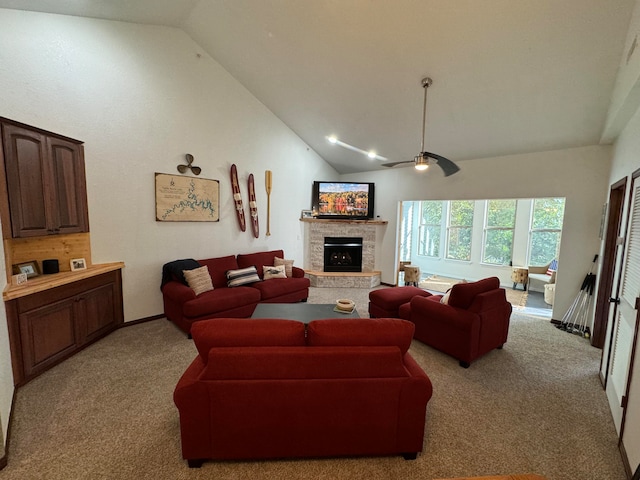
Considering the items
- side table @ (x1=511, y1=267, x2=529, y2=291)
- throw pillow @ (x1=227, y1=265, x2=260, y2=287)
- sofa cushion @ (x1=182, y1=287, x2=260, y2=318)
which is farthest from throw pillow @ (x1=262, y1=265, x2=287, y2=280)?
side table @ (x1=511, y1=267, x2=529, y2=291)

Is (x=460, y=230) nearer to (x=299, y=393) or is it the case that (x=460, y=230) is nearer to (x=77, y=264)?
(x=299, y=393)

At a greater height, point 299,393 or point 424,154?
point 424,154

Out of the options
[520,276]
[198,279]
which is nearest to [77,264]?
[198,279]

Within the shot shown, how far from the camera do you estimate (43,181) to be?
282 centimetres

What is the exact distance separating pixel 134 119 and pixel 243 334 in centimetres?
356

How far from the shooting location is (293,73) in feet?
13.4

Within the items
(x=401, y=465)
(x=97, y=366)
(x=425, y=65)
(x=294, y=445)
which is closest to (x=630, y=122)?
(x=425, y=65)

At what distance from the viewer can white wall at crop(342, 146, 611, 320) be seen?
387 cm

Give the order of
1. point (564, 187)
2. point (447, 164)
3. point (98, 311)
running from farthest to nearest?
1. point (564, 187)
2. point (98, 311)
3. point (447, 164)

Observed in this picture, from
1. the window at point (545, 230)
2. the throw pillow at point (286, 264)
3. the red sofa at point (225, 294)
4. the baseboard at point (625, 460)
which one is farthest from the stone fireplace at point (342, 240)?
the baseboard at point (625, 460)

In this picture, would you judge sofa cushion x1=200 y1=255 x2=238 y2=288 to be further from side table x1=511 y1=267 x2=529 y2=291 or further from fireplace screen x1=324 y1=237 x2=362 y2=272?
side table x1=511 y1=267 x2=529 y2=291

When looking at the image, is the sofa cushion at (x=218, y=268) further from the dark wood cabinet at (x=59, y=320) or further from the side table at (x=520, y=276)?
the side table at (x=520, y=276)

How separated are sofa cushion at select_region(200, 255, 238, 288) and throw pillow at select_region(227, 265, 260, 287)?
123 mm

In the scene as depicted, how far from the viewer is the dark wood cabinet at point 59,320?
2504 mm
